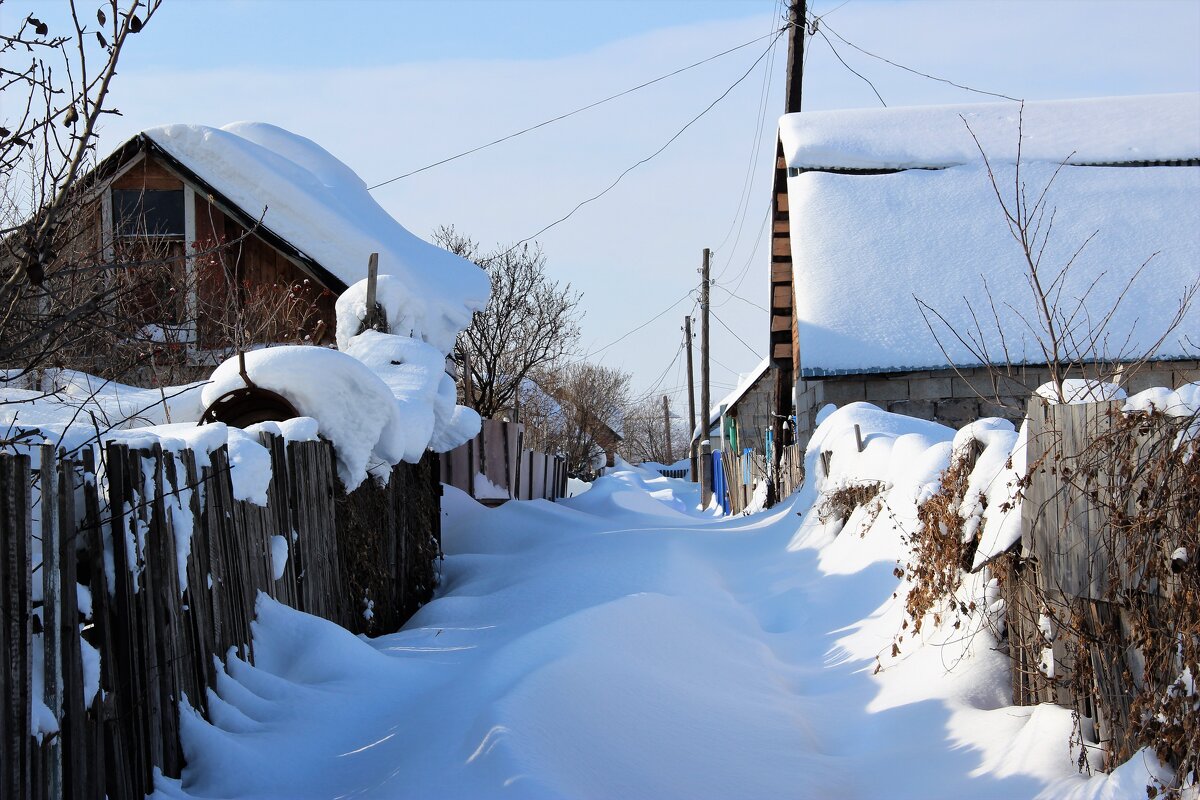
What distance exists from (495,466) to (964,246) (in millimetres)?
6591

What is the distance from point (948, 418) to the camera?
12.5 m

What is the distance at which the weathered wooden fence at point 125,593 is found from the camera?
280 centimetres

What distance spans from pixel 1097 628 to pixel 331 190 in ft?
42.5

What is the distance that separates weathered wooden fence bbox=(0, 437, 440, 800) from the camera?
2.80 m

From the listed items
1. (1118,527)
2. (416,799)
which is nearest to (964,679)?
(1118,527)

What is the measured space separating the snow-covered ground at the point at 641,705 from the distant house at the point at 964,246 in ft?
18.2

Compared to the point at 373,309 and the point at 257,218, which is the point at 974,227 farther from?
the point at 257,218

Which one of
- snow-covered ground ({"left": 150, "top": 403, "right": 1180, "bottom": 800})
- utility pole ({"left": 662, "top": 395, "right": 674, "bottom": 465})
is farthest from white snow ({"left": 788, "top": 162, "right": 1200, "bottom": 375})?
utility pole ({"left": 662, "top": 395, "right": 674, "bottom": 465})

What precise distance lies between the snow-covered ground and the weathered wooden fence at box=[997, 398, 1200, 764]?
17cm

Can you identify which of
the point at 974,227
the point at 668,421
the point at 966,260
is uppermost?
the point at 974,227

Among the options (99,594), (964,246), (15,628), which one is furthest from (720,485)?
→ (15,628)

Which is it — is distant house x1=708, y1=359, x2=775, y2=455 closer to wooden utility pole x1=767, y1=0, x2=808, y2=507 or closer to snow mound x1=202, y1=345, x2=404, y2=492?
wooden utility pole x1=767, y1=0, x2=808, y2=507

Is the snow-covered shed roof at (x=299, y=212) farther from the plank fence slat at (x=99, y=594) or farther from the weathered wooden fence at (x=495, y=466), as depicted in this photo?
the plank fence slat at (x=99, y=594)

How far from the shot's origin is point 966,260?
13.8 m
